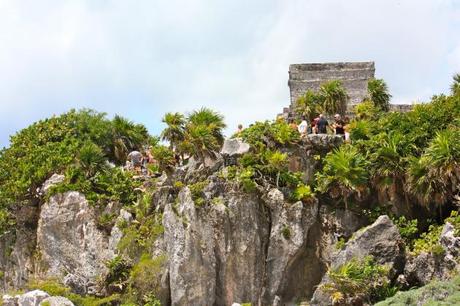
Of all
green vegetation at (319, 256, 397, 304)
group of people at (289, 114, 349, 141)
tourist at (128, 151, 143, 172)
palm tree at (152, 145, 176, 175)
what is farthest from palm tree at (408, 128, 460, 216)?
tourist at (128, 151, 143, 172)

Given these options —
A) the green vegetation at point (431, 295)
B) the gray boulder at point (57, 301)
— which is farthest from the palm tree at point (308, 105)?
the gray boulder at point (57, 301)

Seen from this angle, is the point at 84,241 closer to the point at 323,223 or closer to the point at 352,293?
the point at 323,223

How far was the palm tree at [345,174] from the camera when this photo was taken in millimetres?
22859

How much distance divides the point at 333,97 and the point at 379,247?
386 inches

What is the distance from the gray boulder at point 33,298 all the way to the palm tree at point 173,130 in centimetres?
660

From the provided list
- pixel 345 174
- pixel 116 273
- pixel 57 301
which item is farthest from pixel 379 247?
pixel 57 301

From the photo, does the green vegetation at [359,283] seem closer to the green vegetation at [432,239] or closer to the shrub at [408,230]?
the green vegetation at [432,239]

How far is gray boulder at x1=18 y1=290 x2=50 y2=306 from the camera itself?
2234cm

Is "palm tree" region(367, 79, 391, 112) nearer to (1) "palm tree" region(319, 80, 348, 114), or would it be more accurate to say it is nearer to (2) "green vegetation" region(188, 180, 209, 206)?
(1) "palm tree" region(319, 80, 348, 114)

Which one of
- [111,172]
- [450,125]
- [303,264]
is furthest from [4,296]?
[450,125]

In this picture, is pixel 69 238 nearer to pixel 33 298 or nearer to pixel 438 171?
pixel 33 298

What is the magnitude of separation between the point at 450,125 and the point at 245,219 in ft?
24.1

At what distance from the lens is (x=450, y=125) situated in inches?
929

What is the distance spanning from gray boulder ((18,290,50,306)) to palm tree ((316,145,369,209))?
942 cm
